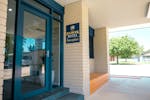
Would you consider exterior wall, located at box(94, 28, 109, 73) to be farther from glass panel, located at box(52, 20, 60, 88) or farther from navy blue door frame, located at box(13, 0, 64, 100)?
navy blue door frame, located at box(13, 0, 64, 100)

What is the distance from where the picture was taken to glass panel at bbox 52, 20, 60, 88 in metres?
3.55

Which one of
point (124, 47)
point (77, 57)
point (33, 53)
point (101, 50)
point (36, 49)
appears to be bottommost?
point (77, 57)

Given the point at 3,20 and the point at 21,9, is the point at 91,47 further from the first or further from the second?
the point at 3,20

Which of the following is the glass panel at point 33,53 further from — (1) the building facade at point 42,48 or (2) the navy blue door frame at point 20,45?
(2) the navy blue door frame at point 20,45

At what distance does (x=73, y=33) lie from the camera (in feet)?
12.0

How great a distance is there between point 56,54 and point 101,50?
3664mm

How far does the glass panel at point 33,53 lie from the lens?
2680 millimetres

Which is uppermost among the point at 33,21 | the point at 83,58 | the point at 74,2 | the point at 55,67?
the point at 74,2

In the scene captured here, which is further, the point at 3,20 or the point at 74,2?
the point at 74,2

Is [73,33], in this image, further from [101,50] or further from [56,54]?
[101,50]

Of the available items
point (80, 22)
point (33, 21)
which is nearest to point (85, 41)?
point (80, 22)

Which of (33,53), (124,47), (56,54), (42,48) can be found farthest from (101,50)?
(124,47)

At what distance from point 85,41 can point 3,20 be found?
7.52 feet

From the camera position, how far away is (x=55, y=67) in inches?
142
